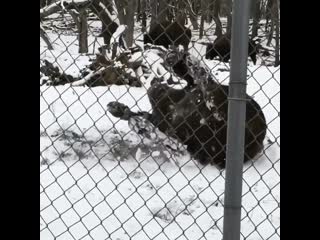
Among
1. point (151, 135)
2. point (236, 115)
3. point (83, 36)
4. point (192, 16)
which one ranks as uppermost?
point (192, 16)

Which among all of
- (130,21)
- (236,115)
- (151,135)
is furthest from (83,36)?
(236,115)

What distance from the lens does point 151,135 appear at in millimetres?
3713

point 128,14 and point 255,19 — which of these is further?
point 128,14

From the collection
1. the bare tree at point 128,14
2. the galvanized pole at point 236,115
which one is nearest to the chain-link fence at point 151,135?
the bare tree at point 128,14

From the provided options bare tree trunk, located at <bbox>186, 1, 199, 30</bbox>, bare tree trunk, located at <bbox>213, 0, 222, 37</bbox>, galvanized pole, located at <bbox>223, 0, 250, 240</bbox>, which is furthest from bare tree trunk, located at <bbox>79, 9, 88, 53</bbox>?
galvanized pole, located at <bbox>223, 0, 250, 240</bbox>

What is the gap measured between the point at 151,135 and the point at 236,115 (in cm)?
251

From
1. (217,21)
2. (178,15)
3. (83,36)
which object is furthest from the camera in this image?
(83,36)

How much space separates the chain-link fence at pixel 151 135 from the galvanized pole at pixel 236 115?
1.00m

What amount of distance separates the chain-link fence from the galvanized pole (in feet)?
3.27

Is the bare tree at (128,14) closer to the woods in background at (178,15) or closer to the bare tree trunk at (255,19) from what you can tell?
the woods in background at (178,15)

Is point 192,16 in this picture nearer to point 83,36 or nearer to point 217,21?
point 217,21
